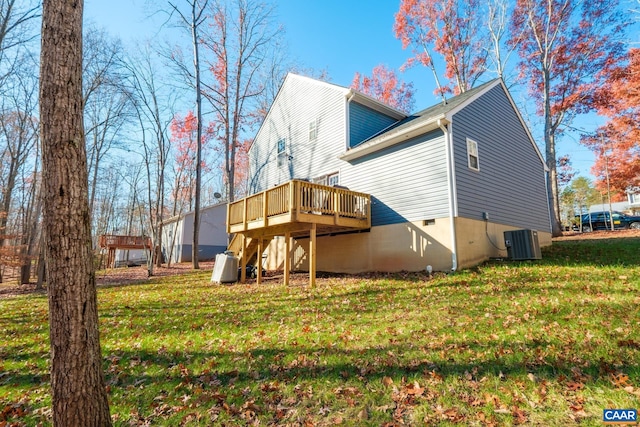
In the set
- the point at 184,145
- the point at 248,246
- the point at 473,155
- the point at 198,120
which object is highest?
the point at 184,145

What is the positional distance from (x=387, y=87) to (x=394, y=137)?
1731 cm

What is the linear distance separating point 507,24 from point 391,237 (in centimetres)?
1835

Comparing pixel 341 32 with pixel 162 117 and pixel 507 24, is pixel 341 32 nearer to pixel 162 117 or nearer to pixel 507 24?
pixel 507 24

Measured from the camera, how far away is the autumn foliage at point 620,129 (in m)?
17.6

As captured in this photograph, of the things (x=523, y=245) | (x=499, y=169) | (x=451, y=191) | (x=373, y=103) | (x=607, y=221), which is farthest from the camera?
(x=607, y=221)

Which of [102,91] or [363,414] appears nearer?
[363,414]

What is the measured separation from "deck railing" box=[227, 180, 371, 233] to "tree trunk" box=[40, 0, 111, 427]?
6.03 m

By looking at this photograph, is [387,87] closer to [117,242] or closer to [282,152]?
[282,152]

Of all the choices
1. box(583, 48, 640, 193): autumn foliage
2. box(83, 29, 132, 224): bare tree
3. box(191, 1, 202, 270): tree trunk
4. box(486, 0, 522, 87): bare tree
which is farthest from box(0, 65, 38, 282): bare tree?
box(583, 48, 640, 193): autumn foliage

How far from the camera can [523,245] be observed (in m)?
9.38

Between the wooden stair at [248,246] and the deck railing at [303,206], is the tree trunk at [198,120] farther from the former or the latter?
the deck railing at [303,206]

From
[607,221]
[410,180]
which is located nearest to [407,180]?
[410,180]

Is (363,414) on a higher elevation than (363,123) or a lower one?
lower

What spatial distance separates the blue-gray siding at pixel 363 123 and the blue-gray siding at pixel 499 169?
3687 millimetres
